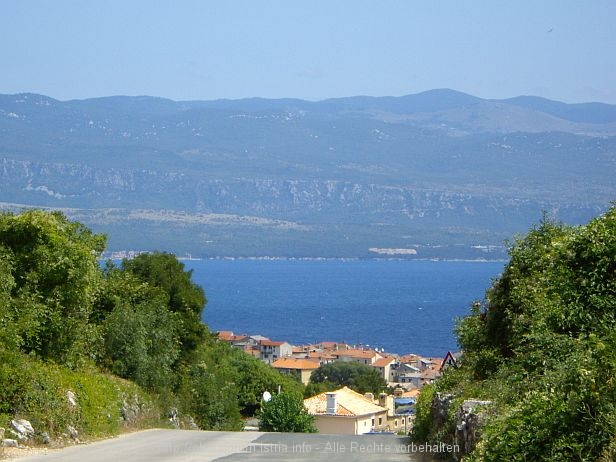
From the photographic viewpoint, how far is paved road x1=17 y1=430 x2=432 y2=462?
16719 millimetres

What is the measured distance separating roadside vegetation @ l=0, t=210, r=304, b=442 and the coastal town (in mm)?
7015

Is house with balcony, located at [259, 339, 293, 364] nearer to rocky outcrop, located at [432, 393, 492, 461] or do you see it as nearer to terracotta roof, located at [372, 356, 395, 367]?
terracotta roof, located at [372, 356, 395, 367]

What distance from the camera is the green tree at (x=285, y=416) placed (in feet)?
104

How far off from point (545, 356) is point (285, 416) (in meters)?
19.9

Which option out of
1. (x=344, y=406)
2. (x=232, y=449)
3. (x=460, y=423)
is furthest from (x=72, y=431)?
(x=344, y=406)

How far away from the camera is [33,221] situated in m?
23.1

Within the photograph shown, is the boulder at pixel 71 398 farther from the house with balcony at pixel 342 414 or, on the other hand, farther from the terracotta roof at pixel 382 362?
the terracotta roof at pixel 382 362

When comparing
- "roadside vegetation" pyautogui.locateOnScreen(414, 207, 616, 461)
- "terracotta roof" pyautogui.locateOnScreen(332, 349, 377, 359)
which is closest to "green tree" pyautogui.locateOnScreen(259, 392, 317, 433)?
"roadside vegetation" pyautogui.locateOnScreen(414, 207, 616, 461)

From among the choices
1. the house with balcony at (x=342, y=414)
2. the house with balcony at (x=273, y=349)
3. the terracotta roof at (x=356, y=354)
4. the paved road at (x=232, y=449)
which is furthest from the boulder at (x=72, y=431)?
the house with balcony at (x=273, y=349)

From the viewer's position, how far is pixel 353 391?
2717 inches

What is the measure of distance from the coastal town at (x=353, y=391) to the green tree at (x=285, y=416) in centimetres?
287

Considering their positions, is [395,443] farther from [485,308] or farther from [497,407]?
[497,407]

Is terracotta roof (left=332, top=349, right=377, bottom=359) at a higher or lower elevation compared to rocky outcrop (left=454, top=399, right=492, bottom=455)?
lower

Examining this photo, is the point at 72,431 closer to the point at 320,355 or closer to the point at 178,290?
the point at 178,290
